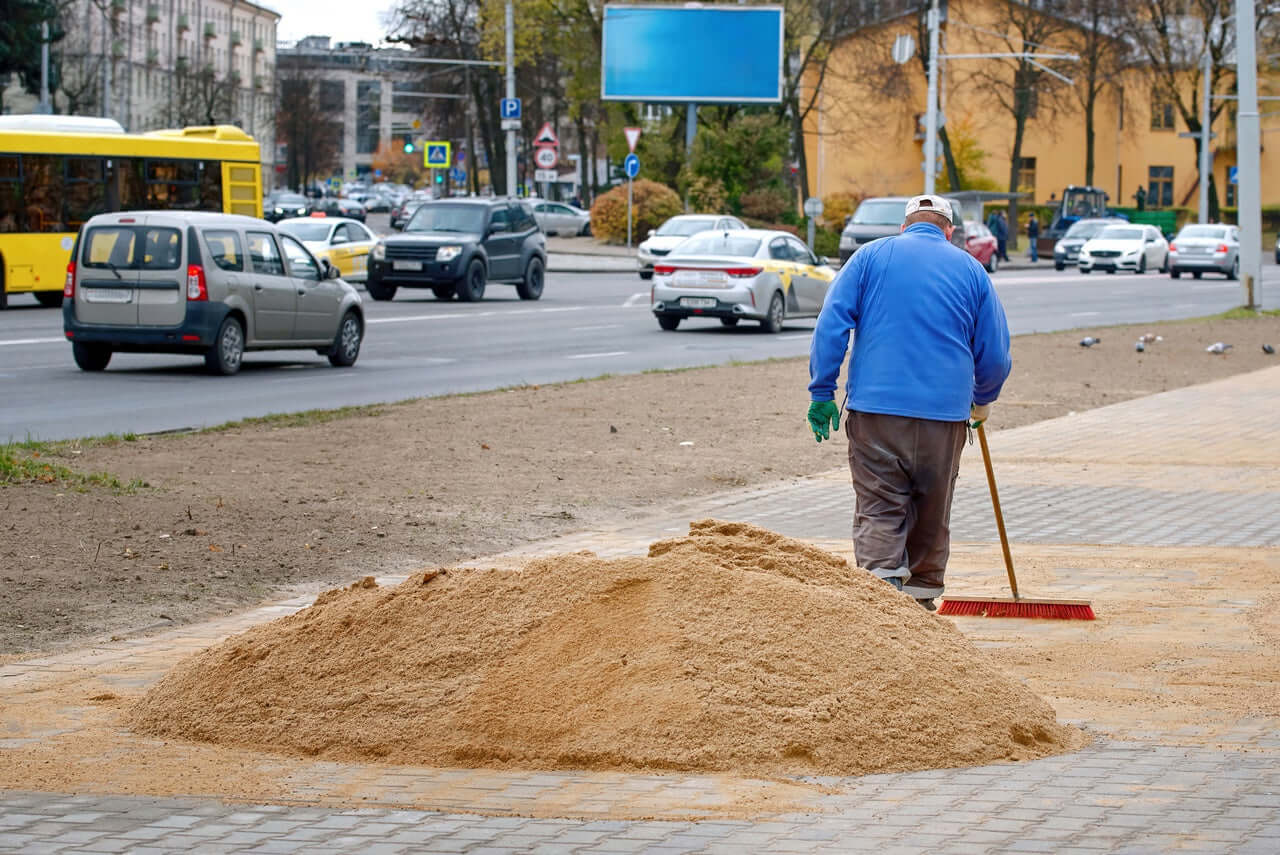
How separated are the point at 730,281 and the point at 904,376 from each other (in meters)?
20.0

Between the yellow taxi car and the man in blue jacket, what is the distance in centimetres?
2770

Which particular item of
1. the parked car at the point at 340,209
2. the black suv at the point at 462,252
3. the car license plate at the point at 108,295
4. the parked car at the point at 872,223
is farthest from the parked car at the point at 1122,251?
the car license plate at the point at 108,295

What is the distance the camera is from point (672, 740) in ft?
17.3

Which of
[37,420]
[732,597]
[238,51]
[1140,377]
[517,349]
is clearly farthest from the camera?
[238,51]

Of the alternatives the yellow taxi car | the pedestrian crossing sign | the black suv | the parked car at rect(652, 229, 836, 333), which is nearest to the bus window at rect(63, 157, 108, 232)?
the yellow taxi car

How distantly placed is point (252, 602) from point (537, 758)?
2891mm

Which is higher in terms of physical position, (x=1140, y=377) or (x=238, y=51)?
(x=238, y=51)

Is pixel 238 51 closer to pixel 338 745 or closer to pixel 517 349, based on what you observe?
pixel 517 349

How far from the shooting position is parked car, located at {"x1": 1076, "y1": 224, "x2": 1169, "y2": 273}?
5516cm

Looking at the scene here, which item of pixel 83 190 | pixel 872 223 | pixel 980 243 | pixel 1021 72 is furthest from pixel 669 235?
pixel 1021 72

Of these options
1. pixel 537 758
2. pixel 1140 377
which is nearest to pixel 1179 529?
pixel 537 758

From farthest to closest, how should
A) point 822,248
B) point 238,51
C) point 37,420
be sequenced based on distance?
point 238,51
point 822,248
point 37,420

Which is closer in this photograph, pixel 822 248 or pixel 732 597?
pixel 732 597

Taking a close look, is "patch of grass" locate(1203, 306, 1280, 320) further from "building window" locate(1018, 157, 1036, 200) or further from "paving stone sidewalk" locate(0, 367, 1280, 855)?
"building window" locate(1018, 157, 1036, 200)
